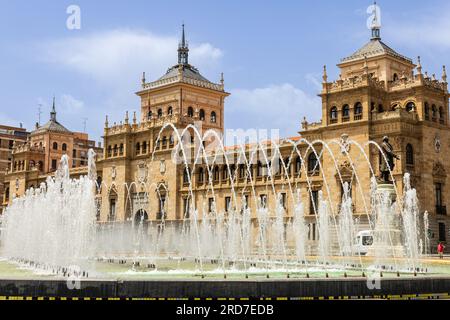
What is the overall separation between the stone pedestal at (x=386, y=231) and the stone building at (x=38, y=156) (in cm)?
5835

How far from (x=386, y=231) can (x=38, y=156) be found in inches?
2652

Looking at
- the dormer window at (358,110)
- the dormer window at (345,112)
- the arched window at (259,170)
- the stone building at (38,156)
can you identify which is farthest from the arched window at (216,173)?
the stone building at (38,156)

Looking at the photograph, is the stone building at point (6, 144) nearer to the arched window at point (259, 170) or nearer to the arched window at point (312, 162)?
the arched window at point (259, 170)

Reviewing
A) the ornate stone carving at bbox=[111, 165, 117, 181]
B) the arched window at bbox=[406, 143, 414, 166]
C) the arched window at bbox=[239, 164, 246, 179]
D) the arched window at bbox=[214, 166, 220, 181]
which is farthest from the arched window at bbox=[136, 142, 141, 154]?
the arched window at bbox=[406, 143, 414, 166]

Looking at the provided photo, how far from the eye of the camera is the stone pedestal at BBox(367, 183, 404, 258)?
3167cm

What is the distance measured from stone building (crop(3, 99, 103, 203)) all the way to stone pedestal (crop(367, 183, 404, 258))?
2297 inches

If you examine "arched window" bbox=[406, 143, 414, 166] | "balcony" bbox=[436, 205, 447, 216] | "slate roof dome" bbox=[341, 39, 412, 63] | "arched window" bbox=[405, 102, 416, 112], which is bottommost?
"balcony" bbox=[436, 205, 447, 216]

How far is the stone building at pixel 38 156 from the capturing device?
8669 cm

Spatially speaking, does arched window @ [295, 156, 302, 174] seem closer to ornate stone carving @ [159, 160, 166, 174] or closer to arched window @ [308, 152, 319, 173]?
arched window @ [308, 152, 319, 173]

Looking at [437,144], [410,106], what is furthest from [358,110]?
[437,144]

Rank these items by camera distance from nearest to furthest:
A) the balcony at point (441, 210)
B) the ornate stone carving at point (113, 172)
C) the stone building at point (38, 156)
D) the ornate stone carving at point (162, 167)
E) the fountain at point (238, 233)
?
the fountain at point (238, 233) → the balcony at point (441, 210) → the ornate stone carving at point (162, 167) → the ornate stone carving at point (113, 172) → the stone building at point (38, 156)

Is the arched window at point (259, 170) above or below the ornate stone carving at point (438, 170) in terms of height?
above
